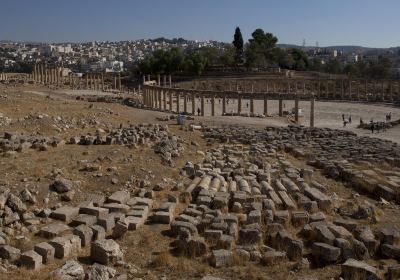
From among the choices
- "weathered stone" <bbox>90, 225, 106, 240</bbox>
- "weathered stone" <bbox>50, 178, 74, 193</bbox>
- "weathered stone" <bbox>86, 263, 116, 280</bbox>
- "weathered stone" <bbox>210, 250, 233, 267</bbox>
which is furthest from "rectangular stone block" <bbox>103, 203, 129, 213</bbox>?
"weathered stone" <bbox>210, 250, 233, 267</bbox>

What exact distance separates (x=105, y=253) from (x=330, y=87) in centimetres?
6967

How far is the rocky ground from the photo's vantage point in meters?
11.2

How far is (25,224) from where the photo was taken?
43.5 ft

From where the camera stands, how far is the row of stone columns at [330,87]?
67.7 m

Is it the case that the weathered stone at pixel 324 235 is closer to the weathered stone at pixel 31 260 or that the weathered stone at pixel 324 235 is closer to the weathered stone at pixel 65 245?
the weathered stone at pixel 65 245

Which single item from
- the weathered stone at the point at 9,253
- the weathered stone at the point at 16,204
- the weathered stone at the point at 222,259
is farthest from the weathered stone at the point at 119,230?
the weathered stone at the point at 16,204

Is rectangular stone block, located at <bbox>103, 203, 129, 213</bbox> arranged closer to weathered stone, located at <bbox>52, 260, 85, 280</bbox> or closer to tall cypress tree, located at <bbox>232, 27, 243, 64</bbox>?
weathered stone, located at <bbox>52, 260, 85, 280</bbox>

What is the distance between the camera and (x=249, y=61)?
9788cm

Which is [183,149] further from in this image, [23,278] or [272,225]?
[23,278]

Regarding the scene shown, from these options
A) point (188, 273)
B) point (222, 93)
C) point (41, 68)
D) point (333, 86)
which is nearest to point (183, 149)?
point (188, 273)

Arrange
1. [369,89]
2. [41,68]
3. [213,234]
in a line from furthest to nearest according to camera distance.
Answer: [41,68] < [369,89] < [213,234]

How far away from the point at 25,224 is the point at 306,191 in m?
9.93

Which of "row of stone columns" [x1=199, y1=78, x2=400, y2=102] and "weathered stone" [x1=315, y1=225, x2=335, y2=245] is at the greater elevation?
"row of stone columns" [x1=199, y1=78, x2=400, y2=102]

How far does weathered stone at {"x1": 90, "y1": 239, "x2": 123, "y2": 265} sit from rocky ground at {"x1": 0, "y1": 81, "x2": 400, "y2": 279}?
26 millimetres
